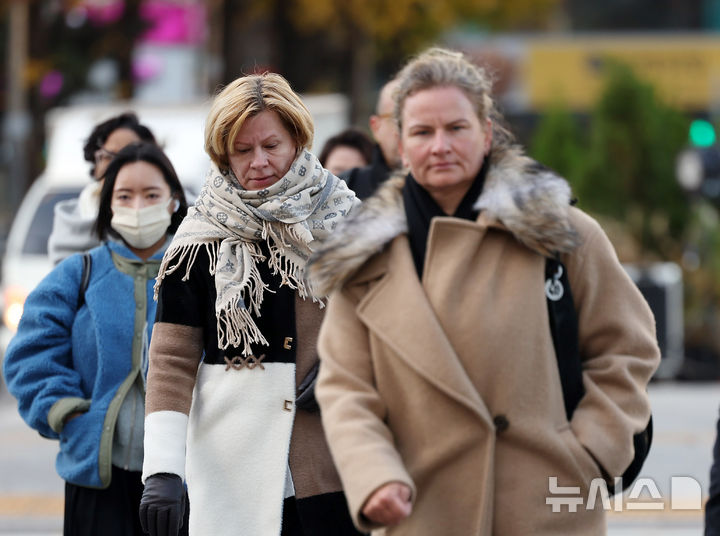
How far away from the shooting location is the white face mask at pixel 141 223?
4742mm

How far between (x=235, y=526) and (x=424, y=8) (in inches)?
748

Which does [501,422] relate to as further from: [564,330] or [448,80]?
[448,80]

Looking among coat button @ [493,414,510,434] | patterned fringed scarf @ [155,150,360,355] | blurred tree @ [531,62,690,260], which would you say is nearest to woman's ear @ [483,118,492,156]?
coat button @ [493,414,510,434]

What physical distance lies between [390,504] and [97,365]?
6.00ft

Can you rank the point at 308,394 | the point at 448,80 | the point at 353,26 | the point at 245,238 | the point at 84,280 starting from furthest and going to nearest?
1. the point at 353,26
2. the point at 84,280
3. the point at 245,238
4. the point at 308,394
5. the point at 448,80

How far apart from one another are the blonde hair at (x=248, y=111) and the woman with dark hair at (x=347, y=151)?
295 cm

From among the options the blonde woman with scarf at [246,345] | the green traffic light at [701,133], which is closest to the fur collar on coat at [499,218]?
the blonde woman with scarf at [246,345]

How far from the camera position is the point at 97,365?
463 cm

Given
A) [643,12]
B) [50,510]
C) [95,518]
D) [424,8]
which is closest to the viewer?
[95,518]

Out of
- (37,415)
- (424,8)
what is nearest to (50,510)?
(37,415)

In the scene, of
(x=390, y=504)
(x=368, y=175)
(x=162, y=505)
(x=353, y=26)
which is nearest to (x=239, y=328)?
(x=162, y=505)

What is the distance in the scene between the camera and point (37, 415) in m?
4.59

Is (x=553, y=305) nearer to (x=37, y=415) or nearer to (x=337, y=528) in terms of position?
(x=337, y=528)

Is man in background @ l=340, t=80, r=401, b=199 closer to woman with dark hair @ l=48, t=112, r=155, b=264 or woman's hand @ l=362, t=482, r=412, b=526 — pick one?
woman with dark hair @ l=48, t=112, r=155, b=264
